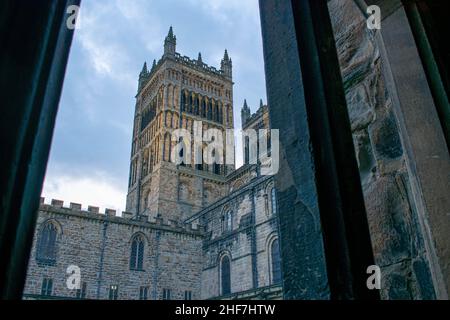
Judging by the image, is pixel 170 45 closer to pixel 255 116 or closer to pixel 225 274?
pixel 255 116

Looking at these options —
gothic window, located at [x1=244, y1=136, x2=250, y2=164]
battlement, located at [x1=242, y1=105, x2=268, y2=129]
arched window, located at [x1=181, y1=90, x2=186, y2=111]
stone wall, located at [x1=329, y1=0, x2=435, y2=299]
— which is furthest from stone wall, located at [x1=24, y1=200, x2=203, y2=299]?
stone wall, located at [x1=329, y1=0, x2=435, y2=299]

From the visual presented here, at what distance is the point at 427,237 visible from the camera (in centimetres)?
144

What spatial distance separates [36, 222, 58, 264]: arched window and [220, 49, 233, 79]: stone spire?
26611 mm

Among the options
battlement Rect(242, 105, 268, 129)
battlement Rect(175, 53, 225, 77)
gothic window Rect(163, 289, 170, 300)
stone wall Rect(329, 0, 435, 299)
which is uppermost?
battlement Rect(175, 53, 225, 77)

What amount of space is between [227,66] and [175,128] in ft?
35.1

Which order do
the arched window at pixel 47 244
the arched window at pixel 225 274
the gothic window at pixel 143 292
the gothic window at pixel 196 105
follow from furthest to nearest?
the gothic window at pixel 196 105, the arched window at pixel 225 274, the gothic window at pixel 143 292, the arched window at pixel 47 244

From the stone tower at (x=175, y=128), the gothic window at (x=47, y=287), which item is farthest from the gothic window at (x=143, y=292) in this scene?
the stone tower at (x=175, y=128)

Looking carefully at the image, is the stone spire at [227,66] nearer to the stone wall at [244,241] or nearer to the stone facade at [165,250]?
the stone facade at [165,250]

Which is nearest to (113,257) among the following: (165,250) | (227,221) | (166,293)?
(165,250)

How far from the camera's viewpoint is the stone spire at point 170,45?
39.0 meters

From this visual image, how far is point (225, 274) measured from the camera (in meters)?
24.2

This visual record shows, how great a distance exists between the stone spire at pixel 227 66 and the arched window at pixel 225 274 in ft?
78.3

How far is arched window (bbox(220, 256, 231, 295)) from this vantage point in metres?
23.8

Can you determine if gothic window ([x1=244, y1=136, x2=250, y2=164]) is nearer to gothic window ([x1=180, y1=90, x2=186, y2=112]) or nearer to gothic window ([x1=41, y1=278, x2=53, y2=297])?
gothic window ([x1=180, y1=90, x2=186, y2=112])
